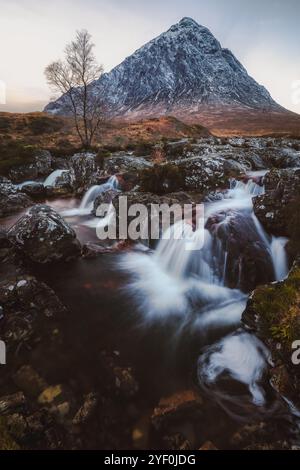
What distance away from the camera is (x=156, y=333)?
19.3 feet

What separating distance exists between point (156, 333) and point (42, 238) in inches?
166

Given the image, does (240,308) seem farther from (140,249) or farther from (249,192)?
(249,192)

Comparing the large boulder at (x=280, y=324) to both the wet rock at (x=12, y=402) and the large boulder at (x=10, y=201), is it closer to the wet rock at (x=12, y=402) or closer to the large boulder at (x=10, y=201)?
the wet rock at (x=12, y=402)

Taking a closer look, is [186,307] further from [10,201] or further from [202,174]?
[10,201]

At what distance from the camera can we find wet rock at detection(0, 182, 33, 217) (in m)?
12.8

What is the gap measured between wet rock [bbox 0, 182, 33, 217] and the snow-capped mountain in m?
115

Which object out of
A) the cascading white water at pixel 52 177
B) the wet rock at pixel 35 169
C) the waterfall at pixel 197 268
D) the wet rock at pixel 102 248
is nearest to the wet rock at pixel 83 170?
the cascading white water at pixel 52 177

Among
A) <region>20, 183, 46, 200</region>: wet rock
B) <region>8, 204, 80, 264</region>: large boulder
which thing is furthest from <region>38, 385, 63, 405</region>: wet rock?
<region>20, 183, 46, 200</region>: wet rock

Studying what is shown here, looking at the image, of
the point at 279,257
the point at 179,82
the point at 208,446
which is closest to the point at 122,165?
the point at 279,257

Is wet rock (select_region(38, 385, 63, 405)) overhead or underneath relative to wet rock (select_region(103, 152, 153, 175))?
underneath

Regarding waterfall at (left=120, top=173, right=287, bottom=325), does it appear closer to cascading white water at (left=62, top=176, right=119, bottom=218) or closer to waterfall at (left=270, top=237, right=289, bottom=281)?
waterfall at (left=270, top=237, right=289, bottom=281)

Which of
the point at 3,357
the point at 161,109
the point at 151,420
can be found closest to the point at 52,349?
the point at 3,357

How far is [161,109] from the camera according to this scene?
134625 millimetres
